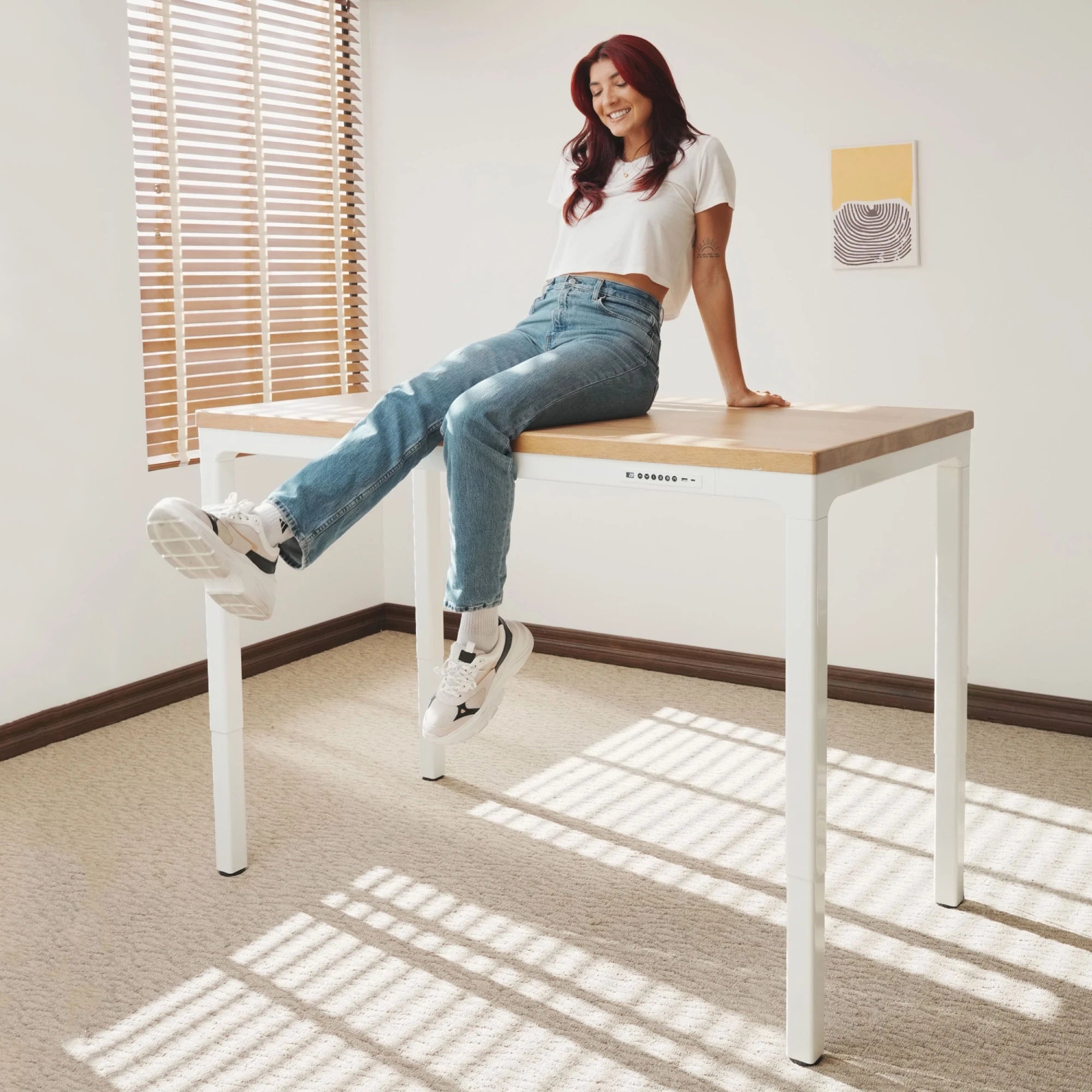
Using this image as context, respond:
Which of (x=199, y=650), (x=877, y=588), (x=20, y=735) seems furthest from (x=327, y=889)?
(x=877, y=588)

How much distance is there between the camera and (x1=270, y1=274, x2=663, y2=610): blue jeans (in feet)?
5.90

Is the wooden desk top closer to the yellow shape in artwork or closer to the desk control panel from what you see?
the desk control panel

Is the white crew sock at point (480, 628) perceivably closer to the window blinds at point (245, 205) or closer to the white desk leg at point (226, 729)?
the white desk leg at point (226, 729)

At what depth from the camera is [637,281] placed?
81.5 inches

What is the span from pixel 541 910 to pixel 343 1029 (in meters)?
0.44

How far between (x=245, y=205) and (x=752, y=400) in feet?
6.03

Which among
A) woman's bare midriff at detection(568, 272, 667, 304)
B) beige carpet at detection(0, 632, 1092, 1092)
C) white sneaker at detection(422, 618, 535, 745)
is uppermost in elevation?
woman's bare midriff at detection(568, 272, 667, 304)

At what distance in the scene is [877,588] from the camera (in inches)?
123

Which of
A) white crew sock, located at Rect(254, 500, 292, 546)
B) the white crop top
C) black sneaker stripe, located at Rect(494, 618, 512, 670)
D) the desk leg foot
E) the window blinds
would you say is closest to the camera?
white crew sock, located at Rect(254, 500, 292, 546)

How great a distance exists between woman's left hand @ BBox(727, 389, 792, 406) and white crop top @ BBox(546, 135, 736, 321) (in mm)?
211

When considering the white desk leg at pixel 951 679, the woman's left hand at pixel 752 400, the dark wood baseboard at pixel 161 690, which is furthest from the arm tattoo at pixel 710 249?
the dark wood baseboard at pixel 161 690

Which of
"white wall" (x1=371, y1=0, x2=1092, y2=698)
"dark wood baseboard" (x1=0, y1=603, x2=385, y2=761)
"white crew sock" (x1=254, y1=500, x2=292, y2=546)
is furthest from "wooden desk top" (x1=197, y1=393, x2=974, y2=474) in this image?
"dark wood baseboard" (x1=0, y1=603, x2=385, y2=761)

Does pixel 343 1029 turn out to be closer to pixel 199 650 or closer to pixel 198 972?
pixel 198 972

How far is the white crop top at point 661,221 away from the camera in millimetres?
2049
